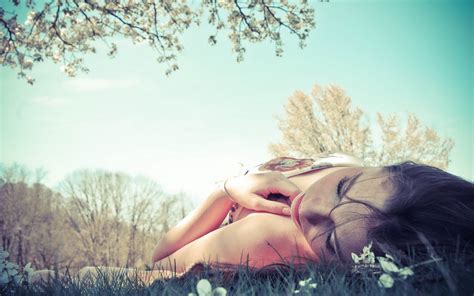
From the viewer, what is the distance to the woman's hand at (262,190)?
Result: 1.89m

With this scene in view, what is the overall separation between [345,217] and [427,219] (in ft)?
0.98

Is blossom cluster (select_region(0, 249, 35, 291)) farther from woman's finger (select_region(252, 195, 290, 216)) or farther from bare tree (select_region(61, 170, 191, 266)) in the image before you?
bare tree (select_region(61, 170, 191, 266))

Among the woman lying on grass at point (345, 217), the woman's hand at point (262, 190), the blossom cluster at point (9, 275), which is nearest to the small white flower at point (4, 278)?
the blossom cluster at point (9, 275)

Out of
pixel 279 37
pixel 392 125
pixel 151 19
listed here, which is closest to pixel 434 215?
pixel 279 37

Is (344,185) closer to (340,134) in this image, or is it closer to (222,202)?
(222,202)

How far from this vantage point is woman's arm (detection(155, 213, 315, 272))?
165 cm

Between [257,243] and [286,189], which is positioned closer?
[257,243]

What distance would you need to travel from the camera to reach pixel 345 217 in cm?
139

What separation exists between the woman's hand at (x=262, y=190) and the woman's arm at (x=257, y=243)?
5cm

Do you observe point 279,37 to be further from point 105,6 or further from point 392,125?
point 392,125

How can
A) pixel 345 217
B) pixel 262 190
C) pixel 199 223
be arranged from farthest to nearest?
pixel 199 223 → pixel 262 190 → pixel 345 217

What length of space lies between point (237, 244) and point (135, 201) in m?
18.5

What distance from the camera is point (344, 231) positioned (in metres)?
1.38

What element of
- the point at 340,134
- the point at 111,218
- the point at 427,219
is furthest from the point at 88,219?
the point at 427,219
